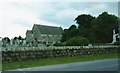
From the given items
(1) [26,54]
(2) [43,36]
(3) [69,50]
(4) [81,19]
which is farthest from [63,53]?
(2) [43,36]

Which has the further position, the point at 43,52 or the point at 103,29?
the point at 103,29

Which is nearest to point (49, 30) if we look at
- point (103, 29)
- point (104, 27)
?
point (103, 29)

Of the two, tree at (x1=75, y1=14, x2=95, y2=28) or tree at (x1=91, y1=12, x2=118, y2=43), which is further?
tree at (x1=75, y1=14, x2=95, y2=28)

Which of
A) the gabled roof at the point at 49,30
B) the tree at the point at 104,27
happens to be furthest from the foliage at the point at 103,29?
the gabled roof at the point at 49,30

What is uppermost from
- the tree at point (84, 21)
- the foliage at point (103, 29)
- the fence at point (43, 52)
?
the tree at point (84, 21)

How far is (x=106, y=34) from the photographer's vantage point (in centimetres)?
7894

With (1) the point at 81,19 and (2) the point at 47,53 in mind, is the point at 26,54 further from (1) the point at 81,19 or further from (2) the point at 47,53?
(1) the point at 81,19

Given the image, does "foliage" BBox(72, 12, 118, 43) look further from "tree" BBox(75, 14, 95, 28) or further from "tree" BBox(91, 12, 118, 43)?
"tree" BBox(75, 14, 95, 28)

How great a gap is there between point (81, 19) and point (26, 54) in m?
72.3

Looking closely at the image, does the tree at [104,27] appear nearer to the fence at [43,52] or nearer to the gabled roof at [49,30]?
the gabled roof at [49,30]

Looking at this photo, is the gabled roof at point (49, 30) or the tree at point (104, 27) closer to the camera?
the tree at point (104, 27)

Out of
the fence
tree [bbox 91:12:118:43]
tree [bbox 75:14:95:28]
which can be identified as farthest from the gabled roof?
the fence

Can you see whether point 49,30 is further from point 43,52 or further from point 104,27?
point 43,52

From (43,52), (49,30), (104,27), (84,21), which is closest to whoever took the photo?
(43,52)
